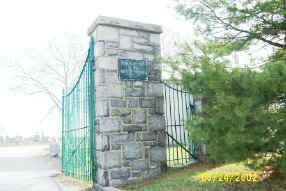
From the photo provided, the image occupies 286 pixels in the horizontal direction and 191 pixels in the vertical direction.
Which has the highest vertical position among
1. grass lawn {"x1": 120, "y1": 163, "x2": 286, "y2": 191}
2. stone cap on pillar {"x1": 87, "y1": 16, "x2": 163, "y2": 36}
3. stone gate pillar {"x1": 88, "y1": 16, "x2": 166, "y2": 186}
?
stone cap on pillar {"x1": 87, "y1": 16, "x2": 163, "y2": 36}

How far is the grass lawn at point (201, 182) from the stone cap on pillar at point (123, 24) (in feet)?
9.53

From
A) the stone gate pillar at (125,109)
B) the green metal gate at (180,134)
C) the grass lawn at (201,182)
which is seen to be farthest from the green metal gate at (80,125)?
the green metal gate at (180,134)

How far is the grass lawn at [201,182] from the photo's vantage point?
12.4ft

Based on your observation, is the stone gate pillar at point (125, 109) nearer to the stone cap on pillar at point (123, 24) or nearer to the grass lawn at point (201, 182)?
the stone cap on pillar at point (123, 24)

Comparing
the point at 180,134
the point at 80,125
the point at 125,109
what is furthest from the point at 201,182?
the point at 80,125

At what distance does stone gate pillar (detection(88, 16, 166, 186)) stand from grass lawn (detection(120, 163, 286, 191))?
320 millimetres

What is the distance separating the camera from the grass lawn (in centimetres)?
379

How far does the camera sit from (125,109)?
5.05 meters
